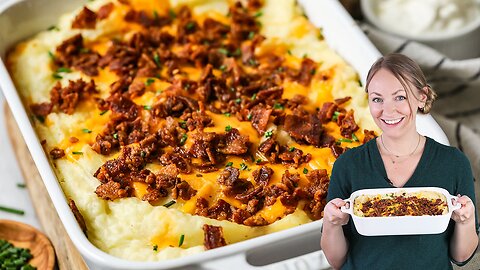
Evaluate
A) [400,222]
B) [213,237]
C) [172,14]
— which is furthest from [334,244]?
[172,14]

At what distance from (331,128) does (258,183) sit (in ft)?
1.81

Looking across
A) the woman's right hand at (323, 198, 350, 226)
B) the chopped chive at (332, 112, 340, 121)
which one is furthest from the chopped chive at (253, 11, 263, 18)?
the woman's right hand at (323, 198, 350, 226)

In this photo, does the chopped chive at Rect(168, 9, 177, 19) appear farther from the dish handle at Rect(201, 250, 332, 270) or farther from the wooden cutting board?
the dish handle at Rect(201, 250, 332, 270)

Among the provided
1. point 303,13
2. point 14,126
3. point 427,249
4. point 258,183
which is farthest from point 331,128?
point 14,126

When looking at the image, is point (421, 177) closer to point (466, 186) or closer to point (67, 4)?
point (466, 186)

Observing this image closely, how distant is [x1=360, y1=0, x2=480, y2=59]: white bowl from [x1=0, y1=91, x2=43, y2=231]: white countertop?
2467 mm

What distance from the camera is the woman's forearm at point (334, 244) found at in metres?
2.54

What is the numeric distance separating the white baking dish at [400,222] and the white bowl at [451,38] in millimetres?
2902

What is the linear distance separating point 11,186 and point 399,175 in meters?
3.09

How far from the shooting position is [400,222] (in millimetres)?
2367

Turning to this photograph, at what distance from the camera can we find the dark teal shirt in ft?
8.02

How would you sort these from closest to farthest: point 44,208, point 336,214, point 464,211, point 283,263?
point 464,211 → point 336,214 → point 283,263 → point 44,208

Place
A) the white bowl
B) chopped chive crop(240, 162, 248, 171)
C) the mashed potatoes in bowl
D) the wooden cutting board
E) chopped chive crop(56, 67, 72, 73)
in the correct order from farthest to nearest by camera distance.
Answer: the white bowl, chopped chive crop(56, 67, 72, 73), the wooden cutting board, chopped chive crop(240, 162, 248, 171), the mashed potatoes in bowl

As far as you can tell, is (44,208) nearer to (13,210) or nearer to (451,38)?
(13,210)
